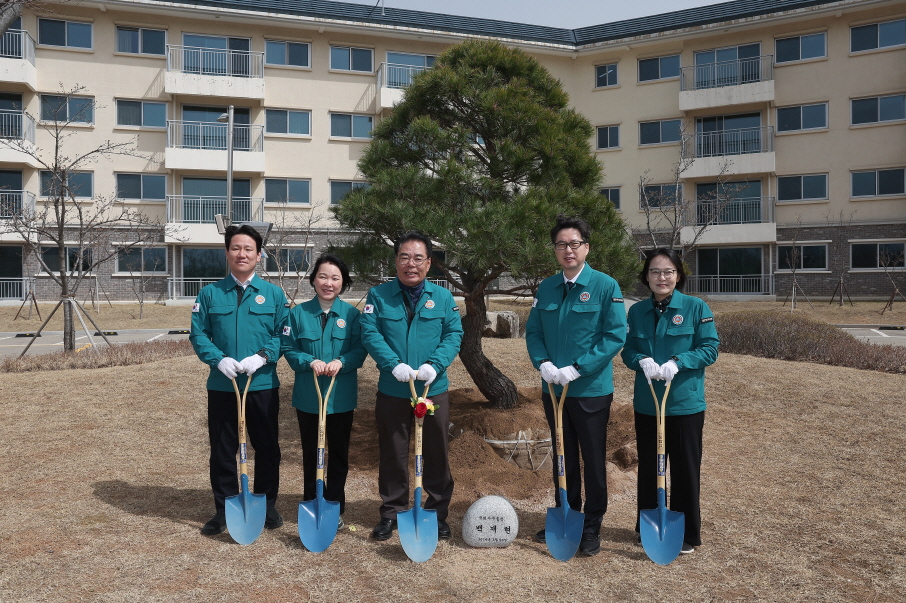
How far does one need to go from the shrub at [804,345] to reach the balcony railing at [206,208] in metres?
16.8

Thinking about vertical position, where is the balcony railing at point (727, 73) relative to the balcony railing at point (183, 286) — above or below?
above

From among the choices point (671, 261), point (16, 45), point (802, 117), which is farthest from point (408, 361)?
point (802, 117)

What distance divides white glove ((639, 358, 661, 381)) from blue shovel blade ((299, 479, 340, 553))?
179cm

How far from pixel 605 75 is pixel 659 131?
295 centimetres

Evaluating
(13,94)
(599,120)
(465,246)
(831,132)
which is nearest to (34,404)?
(465,246)

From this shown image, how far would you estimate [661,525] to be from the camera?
141 inches

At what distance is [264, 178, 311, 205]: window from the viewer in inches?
928

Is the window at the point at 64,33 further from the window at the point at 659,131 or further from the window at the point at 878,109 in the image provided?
the window at the point at 878,109

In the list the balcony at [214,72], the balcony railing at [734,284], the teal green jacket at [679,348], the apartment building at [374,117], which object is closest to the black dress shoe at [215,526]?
the teal green jacket at [679,348]

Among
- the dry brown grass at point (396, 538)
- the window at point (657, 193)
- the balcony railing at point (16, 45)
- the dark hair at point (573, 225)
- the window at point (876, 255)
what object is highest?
the balcony railing at point (16, 45)

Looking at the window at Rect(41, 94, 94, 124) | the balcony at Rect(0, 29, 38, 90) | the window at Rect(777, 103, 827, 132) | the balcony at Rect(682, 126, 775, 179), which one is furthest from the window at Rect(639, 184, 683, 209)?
the balcony at Rect(0, 29, 38, 90)

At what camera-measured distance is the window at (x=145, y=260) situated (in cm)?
2352

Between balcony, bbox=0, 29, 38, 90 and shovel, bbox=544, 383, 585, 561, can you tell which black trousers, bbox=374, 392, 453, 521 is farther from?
balcony, bbox=0, 29, 38, 90

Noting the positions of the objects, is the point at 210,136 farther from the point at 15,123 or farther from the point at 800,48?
the point at 800,48
